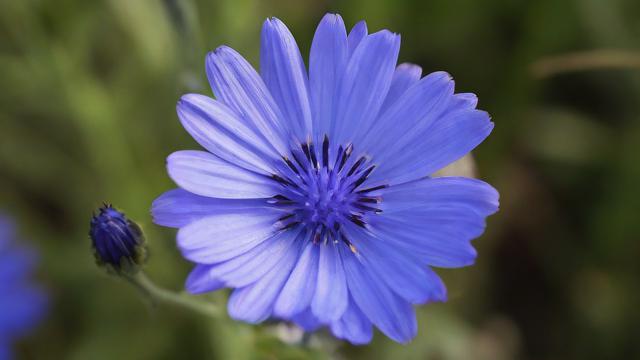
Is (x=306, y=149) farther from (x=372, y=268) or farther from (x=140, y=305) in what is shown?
(x=140, y=305)

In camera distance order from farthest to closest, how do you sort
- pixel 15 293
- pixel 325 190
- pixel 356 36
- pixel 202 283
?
pixel 15 293, pixel 325 190, pixel 356 36, pixel 202 283

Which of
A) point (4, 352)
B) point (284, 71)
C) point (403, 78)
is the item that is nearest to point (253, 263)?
point (284, 71)

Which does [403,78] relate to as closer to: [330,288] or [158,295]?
[330,288]

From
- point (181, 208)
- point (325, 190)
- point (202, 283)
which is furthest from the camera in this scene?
point (325, 190)

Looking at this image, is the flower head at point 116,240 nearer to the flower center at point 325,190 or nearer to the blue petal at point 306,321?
the flower center at point 325,190

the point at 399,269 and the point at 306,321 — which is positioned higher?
the point at 399,269

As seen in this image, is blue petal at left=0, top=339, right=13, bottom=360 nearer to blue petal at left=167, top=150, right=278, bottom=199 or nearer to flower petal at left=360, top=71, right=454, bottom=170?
blue petal at left=167, top=150, right=278, bottom=199

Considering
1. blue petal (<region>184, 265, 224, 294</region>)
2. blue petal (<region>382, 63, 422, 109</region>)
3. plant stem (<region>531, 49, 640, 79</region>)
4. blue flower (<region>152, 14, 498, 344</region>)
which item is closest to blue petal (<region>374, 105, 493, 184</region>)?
blue flower (<region>152, 14, 498, 344</region>)
